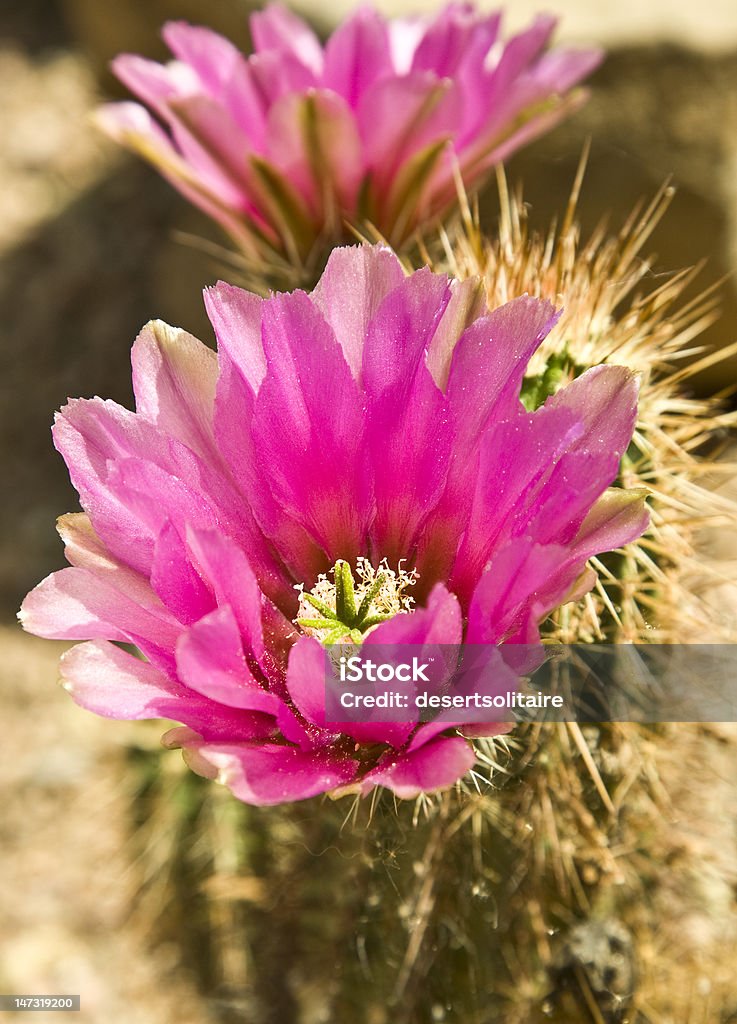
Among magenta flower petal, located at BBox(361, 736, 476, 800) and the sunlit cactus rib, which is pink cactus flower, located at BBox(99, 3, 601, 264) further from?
magenta flower petal, located at BBox(361, 736, 476, 800)

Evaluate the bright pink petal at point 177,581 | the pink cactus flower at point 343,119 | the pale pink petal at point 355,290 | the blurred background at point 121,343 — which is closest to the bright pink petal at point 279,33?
the pink cactus flower at point 343,119

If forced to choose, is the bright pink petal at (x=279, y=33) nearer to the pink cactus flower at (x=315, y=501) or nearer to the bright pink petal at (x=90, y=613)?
the pink cactus flower at (x=315, y=501)

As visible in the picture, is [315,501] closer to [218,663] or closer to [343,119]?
[218,663]

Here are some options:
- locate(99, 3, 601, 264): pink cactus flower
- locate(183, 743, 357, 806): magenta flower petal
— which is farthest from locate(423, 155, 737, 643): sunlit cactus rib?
locate(183, 743, 357, 806): magenta flower petal

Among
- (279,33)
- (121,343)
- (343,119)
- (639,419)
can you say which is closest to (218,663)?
(639,419)

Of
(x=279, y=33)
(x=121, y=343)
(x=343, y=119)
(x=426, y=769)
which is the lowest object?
(x=426, y=769)
